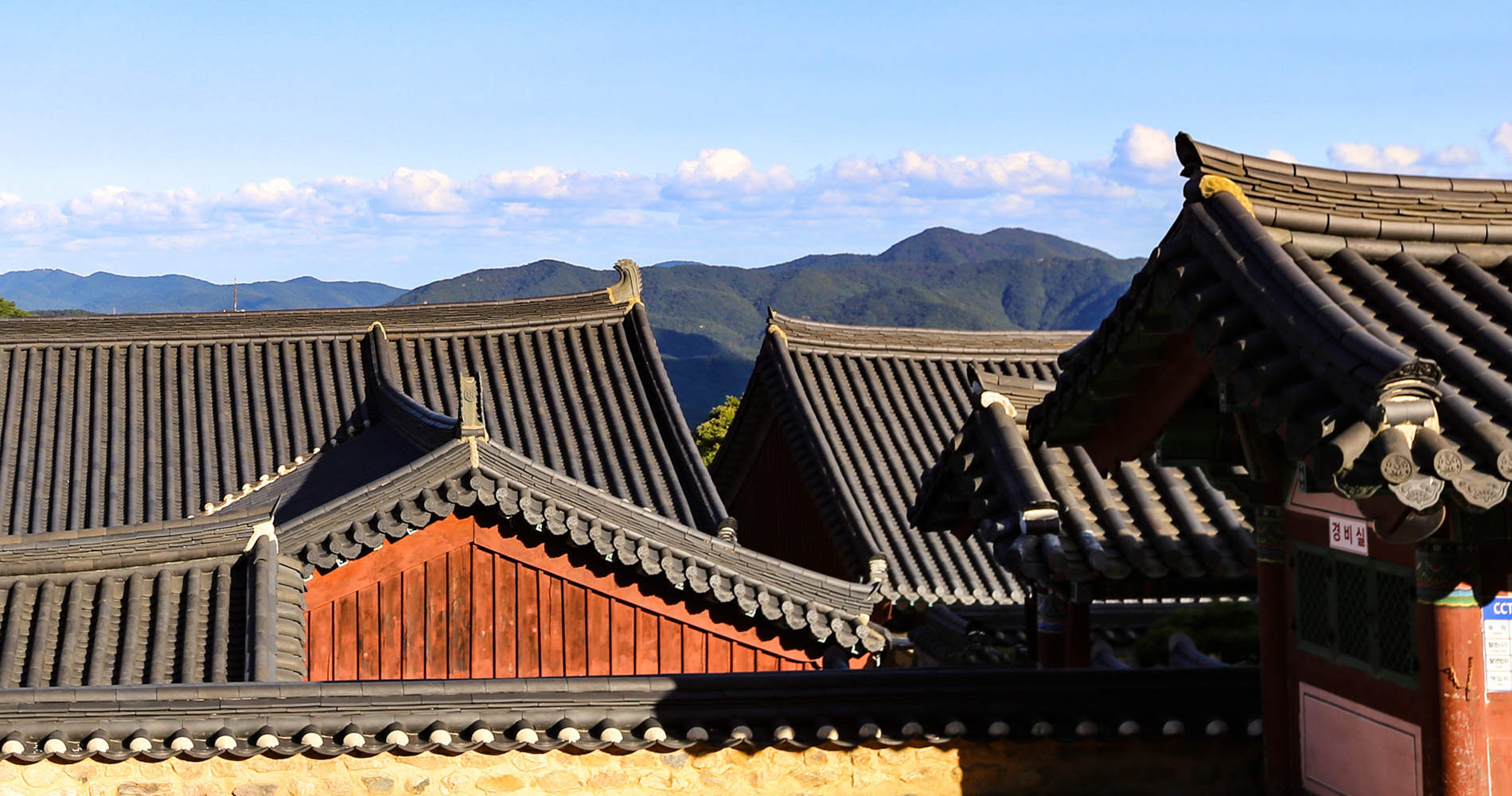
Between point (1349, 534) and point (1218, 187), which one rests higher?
point (1218, 187)

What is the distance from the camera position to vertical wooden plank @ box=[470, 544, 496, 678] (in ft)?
33.8

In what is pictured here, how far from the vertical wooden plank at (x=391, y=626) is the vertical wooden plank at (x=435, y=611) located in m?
0.18

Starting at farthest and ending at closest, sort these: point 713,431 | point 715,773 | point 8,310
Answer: point 8,310, point 713,431, point 715,773

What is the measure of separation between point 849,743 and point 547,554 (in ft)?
14.4

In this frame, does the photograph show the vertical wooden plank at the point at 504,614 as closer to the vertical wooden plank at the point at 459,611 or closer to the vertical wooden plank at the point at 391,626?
the vertical wooden plank at the point at 459,611

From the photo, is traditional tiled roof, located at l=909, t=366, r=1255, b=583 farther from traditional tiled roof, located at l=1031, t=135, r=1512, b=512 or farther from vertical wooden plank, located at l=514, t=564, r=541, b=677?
vertical wooden plank, located at l=514, t=564, r=541, b=677

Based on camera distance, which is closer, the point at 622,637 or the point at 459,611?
the point at 459,611

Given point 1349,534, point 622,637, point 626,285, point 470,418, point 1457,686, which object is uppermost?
point 626,285

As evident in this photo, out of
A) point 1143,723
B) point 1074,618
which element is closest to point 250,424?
point 1074,618

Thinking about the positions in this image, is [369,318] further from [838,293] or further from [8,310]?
[838,293]

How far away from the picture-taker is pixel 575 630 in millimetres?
10484

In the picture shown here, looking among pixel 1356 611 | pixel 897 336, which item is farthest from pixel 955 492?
pixel 897 336

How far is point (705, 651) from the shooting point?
1070 cm

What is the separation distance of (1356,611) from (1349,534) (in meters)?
0.31
